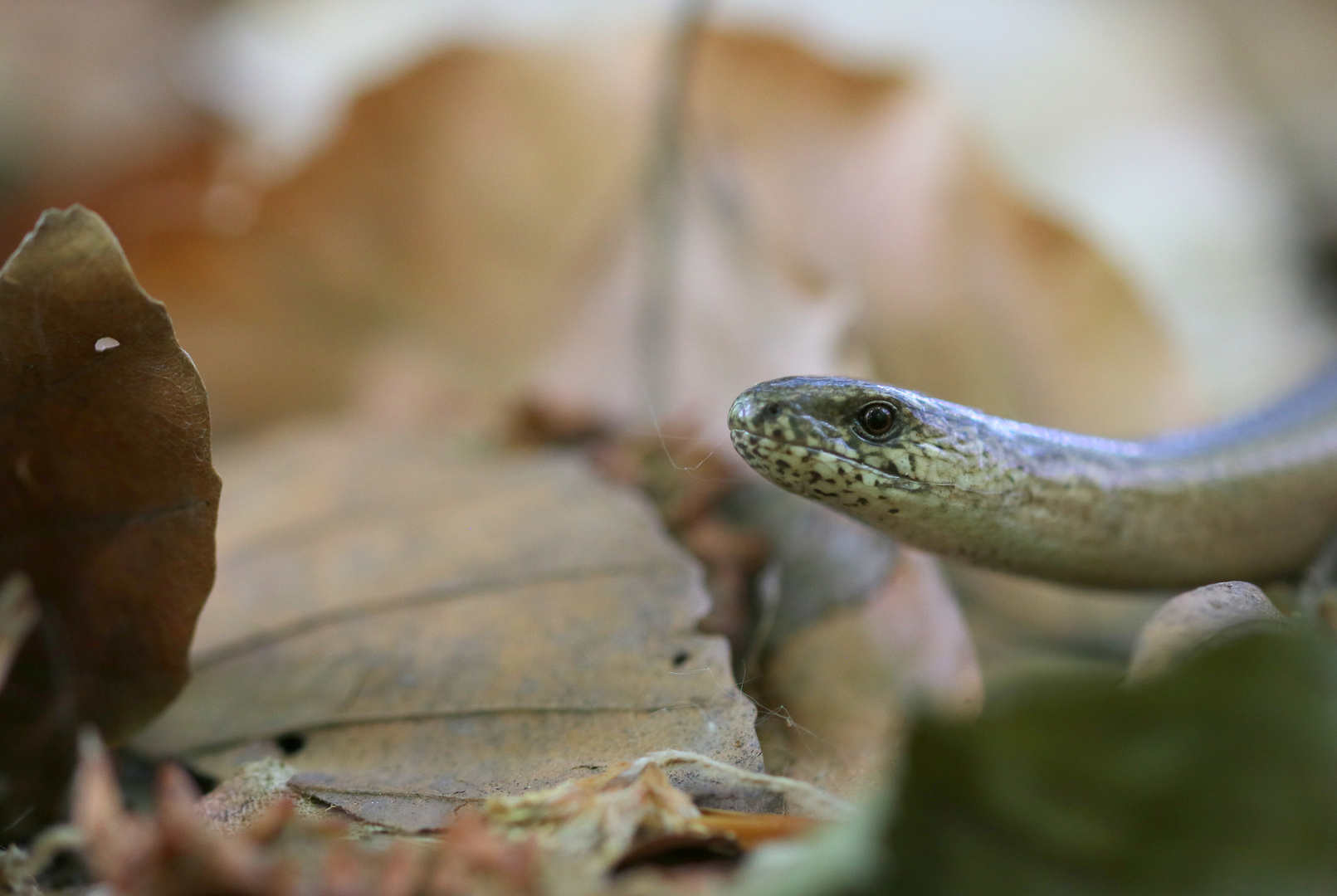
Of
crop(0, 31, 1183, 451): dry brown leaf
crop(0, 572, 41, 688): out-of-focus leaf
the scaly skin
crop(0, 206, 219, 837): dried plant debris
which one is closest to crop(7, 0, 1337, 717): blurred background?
crop(0, 31, 1183, 451): dry brown leaf

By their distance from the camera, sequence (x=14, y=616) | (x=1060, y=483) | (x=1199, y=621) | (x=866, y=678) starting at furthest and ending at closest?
(x=1060, y=483) → (x=866, y=678) → (x=14, y=616) → (x=1199, y=621)

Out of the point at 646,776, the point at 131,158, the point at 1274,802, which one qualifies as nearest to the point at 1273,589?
the point at 1274,802

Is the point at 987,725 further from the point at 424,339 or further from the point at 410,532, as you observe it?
the point at 424,339

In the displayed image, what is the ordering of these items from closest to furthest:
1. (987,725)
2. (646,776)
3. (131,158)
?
(987,725)
(646,776)
(131,158)

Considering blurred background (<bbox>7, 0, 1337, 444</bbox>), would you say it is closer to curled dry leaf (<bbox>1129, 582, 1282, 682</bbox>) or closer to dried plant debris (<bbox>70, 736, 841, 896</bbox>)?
curled dry leaf (<bbox>1129, 582, 1282, 682</bbox>)

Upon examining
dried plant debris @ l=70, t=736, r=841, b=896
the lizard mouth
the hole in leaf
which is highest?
the lizard mouth

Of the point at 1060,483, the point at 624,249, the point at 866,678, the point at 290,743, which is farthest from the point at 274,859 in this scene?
the point at 624,249

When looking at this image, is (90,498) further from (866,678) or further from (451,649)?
(866,678)
